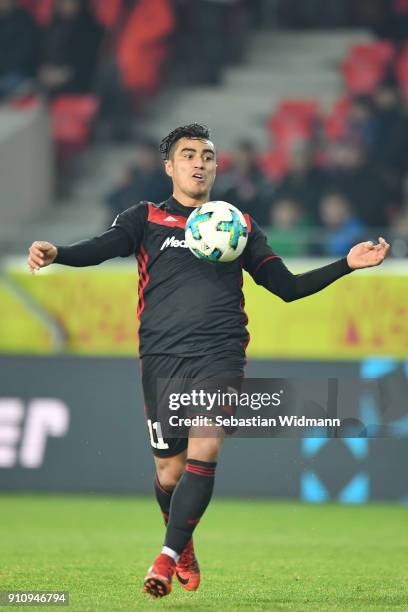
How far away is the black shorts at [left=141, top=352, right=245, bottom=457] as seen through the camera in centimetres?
620

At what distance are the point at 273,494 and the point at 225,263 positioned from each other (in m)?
5.71

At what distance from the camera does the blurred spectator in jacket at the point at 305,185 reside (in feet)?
46.6

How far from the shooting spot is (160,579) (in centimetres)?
579

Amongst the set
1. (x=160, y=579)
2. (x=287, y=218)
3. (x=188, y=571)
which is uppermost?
(x=287, y=218)

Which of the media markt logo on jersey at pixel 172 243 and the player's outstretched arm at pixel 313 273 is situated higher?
the media markt logo on jersey at pixel 172 243

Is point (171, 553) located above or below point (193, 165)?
below

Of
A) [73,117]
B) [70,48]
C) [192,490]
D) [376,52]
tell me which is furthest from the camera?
[70,48]

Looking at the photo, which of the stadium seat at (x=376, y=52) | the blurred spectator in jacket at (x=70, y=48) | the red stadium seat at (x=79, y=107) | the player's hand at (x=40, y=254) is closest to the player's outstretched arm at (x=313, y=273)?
the player's hand at (x=40, y=254)

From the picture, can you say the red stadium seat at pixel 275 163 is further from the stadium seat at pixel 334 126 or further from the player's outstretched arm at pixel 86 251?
the player's outstretched arm at pixel 86 251

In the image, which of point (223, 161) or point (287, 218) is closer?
point (287, 218)

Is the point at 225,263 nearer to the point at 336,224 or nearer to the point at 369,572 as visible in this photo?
the point at 369,572

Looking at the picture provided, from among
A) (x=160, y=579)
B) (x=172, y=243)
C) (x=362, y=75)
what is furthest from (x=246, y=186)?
(x=160, y=579)

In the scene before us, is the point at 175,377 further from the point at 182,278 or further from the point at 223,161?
the point at 223,161

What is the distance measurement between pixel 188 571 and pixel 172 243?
156cm
